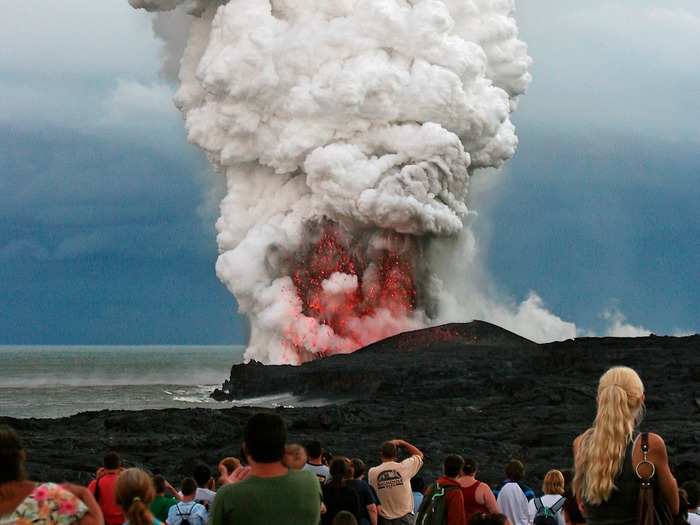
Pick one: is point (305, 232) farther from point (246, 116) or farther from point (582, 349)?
point (582, 349)

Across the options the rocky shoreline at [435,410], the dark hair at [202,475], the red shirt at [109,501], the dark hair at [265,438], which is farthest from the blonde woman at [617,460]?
the rocky shoreline at [435,410]

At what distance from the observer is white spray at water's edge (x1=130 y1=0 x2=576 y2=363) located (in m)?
73.1

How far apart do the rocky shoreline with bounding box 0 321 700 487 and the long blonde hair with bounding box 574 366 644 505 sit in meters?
8.63

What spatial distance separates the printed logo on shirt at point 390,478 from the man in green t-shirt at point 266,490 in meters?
5.80

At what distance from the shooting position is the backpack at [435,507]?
9.67 meters

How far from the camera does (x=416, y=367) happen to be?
60656 millimetres

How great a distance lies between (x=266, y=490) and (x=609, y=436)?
177cm

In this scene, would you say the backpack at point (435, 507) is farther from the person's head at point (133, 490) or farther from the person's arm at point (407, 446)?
the person's head at point (133, 490)

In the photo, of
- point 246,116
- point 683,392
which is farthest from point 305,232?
point 683,392

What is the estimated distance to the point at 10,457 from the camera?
17.4 ft

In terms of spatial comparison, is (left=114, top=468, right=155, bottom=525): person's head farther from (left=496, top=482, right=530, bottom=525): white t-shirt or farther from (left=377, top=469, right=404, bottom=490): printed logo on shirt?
(left=496, top=482, right=530, bottom=525): white t-shirt

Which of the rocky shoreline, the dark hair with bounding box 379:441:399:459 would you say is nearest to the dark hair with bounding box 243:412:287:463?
the dark hair with bounding box 379:441:399:459

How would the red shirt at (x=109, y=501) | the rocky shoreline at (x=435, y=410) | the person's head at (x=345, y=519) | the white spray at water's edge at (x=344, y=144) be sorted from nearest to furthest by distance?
the person's head at (x=345, y=519), the red shirt at (x=109, y=501), the rocky shoreline at (x=435, y=410), the white spray at water's edge at (x=344, y=144)

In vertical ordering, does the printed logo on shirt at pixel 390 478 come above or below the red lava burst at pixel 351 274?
below
